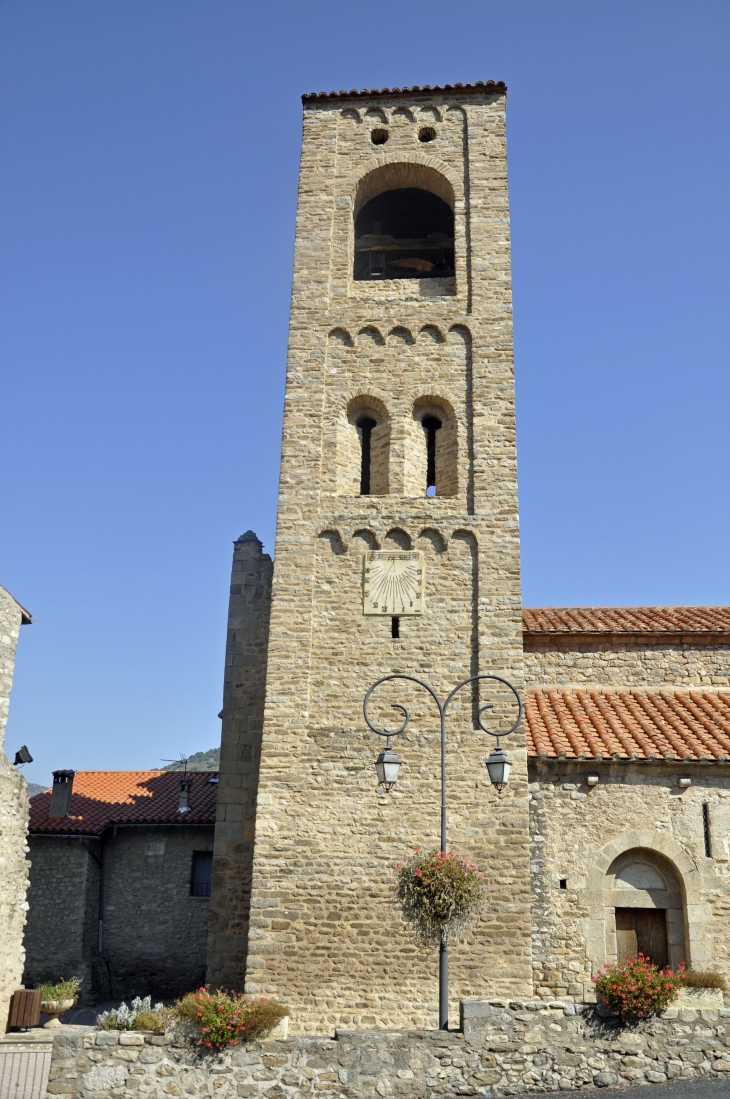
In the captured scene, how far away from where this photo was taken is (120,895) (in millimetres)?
22125

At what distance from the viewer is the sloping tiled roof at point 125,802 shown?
22.3 metres

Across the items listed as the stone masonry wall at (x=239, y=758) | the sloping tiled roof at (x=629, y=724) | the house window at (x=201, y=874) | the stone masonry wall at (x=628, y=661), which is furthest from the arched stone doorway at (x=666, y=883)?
the house window at (x=201, y=874)

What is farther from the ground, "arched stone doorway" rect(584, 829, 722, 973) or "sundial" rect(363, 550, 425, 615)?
"sundial" rect(363, 550, 425, 615)

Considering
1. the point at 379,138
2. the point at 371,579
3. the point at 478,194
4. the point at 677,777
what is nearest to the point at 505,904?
the point at 677,777

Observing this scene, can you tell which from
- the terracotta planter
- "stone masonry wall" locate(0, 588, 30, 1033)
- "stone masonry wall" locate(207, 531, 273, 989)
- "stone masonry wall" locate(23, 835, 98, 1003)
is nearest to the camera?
"stone masonry wall" locate(207, 531, 273, 989)

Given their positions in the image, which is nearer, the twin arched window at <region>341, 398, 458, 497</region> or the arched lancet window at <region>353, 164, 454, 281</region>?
the twin arched window at <region>341, 398, 458, 497</region>

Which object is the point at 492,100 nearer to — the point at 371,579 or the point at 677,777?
the point at 371,579

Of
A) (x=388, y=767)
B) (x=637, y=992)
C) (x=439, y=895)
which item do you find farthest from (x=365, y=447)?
(x=637, y=992)

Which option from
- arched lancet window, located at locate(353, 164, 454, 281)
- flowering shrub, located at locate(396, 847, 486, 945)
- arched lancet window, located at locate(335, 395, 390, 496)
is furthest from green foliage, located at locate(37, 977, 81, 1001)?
arched lancet window, located at locate(353, 164, 454, 281)

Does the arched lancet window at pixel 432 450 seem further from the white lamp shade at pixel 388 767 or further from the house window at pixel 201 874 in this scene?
the house window at pixel 201 874

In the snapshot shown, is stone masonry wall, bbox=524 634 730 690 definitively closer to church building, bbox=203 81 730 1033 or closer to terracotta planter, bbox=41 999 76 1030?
church building, bbox=203 81 730 1033

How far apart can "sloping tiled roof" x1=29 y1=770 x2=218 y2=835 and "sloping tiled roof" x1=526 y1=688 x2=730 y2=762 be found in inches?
403

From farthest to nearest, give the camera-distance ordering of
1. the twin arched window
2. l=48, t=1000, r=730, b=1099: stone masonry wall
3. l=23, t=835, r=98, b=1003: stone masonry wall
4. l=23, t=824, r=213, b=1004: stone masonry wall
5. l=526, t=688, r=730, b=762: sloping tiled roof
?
1. l=23, t=824, r=213, b=1004: stone masonry wall
2. l=23, t=835, r=98, b=1003: stone masonry wall
3. the twin arched window
4. l=526, t=688, r=730, b=762: sloping tiled roof
5. l=48, t=1000, r=730, b=1099: stone masonry wall

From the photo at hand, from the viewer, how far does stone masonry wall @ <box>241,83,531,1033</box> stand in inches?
526
